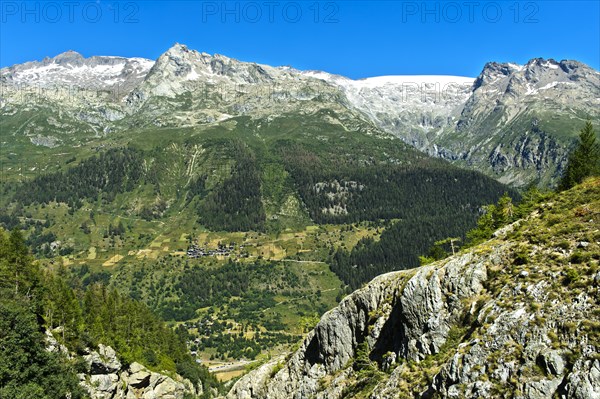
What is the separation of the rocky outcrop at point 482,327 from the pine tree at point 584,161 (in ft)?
122

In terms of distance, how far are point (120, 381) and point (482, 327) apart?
274 ft

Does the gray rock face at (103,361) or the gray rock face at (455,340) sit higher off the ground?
the gray rock face at (455,340)

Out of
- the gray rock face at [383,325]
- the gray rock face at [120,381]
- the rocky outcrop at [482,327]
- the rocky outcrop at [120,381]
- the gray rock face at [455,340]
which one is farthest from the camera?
the gray rock face at [120,381]

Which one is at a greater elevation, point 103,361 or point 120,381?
point 103,361

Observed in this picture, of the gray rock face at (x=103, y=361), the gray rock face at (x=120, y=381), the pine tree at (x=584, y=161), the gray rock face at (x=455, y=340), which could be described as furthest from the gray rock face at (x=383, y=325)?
the pine tree at (x=584, y=161)

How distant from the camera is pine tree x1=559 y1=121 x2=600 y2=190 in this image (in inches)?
2918

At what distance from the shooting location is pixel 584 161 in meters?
76.9

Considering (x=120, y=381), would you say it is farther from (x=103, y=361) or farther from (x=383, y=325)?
(x=383, y=325)

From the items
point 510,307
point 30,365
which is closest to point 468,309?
point 510,307

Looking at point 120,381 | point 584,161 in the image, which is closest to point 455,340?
point 584,161

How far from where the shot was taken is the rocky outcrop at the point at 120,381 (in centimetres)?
8225

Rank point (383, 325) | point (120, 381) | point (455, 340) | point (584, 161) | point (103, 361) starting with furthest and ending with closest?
point (120, 381) → point (103, 361) → point (584, 161) → point (383, 325) → point (455, 340)

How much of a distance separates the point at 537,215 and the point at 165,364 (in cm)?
10774

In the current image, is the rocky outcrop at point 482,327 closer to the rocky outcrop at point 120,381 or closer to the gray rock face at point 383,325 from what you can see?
the gray rock face at point 383,325
